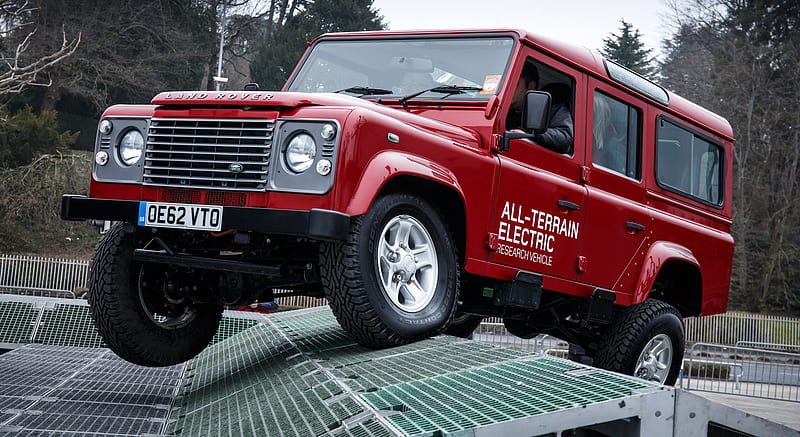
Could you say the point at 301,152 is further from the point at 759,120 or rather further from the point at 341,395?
the point at 759,120

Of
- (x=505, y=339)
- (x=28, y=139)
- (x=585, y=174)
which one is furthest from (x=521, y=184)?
(x=28, y=139)

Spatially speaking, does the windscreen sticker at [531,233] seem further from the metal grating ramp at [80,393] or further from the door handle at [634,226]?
the metal grating ramp at [80,393]

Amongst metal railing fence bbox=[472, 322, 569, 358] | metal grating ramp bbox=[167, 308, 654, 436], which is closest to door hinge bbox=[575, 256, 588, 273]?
metal grating ramp bbox=[167, 308, 654, 436]

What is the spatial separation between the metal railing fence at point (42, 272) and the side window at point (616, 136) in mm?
24115

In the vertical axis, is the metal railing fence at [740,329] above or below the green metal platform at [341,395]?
below

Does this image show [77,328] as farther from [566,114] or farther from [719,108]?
[719,108]

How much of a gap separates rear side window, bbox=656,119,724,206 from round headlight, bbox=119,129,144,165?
4452mm

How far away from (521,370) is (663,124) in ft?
14.2

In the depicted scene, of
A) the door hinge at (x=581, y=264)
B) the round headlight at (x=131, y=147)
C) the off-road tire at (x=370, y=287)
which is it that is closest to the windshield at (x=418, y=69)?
the off-road tire at (x=370, y=287)

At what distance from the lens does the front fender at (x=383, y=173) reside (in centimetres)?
441

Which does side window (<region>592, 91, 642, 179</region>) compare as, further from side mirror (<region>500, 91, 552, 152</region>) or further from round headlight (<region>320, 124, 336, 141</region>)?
round headlight (<region>320, 124, 336, 141</region>)

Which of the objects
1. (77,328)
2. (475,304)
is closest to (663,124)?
(475,304)

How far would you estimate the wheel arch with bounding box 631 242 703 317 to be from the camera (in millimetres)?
6953

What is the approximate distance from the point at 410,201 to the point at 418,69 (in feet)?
5.52
